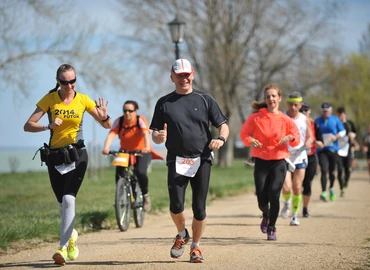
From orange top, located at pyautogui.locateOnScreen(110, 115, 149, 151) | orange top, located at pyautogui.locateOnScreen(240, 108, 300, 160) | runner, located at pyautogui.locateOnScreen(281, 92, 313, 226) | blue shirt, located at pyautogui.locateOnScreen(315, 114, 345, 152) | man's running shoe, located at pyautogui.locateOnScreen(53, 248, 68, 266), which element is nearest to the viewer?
man's running shoe, located at pyautogui.locateOnScreen(53, 248, 68, 266)

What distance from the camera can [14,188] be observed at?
78.6 feet

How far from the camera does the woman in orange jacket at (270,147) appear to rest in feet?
35.1

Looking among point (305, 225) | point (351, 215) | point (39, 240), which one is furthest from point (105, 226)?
point (351, 215)

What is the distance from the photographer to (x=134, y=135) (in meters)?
13.3

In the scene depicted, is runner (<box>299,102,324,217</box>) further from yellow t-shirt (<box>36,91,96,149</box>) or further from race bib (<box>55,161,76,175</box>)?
race bib (<box>55,161,76,175</box>)

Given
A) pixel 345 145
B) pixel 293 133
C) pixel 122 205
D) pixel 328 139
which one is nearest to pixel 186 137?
pixel 293 133

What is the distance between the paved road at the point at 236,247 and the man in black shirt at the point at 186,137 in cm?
60

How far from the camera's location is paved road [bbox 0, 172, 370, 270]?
833 centimetres

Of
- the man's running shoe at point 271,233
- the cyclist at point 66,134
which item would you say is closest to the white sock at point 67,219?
the cyclist at point 66,134

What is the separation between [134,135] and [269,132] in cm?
305

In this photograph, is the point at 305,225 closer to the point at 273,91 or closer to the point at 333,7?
the point at 273,91

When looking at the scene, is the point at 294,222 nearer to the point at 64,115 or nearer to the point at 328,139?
the point at 328,139

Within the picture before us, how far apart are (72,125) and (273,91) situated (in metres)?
3.48

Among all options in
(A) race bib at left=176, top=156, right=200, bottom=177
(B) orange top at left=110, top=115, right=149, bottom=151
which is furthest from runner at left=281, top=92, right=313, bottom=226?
(A) race bib at left=176, top=156, right=200, bottom=177
